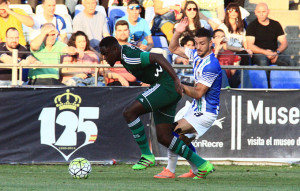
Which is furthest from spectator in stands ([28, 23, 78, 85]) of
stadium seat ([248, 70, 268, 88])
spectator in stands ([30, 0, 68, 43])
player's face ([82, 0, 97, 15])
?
stadium seat ([248, 70, 268, 88])

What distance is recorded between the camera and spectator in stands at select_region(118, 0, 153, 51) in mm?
15405

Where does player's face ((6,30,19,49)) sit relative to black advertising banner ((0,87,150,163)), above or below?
above

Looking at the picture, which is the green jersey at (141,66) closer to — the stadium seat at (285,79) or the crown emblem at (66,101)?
the crown emblem at (66,101)

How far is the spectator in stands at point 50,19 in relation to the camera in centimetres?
1556

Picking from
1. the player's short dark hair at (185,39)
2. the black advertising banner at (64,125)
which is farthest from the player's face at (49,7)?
the player's short dark hair at (185,39)

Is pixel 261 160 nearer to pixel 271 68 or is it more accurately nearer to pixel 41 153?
pixel 271 68

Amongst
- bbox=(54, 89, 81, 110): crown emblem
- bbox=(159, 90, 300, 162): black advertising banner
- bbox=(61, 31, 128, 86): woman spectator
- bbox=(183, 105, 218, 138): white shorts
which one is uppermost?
bbox=(61, 31, 128, 86): woman spectator

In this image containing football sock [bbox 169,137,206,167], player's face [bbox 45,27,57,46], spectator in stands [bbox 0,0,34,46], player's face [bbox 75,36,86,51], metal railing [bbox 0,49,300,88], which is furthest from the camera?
spectator in stands [bbox 0,0,34,46]

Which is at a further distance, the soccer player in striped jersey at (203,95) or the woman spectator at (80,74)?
the woman spectator at (80,74)

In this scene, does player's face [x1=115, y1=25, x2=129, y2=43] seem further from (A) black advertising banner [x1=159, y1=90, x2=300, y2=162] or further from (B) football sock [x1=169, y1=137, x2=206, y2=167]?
(B) football sock [x1=169, y1=137, x2=206, y2=167]

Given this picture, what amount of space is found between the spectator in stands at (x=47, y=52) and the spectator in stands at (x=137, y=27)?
1.81 metres

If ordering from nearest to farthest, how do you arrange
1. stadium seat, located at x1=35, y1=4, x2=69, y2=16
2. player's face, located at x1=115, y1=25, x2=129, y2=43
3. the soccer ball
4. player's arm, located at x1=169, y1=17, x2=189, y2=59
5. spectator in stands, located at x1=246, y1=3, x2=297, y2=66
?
the soccer ball → player's arm, located at x1=169, y1=17, x2=189, y2=59 → player's face, located at x1=115, y1=25, x2=129, y2=43 → spectator in stands, located at x1=246, y1=3, x2=297, y2=66 → stadium seat, located at x1=35, y1=4, x2=69, y2=16

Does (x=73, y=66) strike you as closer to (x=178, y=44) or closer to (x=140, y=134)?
(x=178, y=44)

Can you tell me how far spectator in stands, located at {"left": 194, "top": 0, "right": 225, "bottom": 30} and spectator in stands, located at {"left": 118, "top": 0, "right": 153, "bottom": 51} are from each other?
213 centimetres
